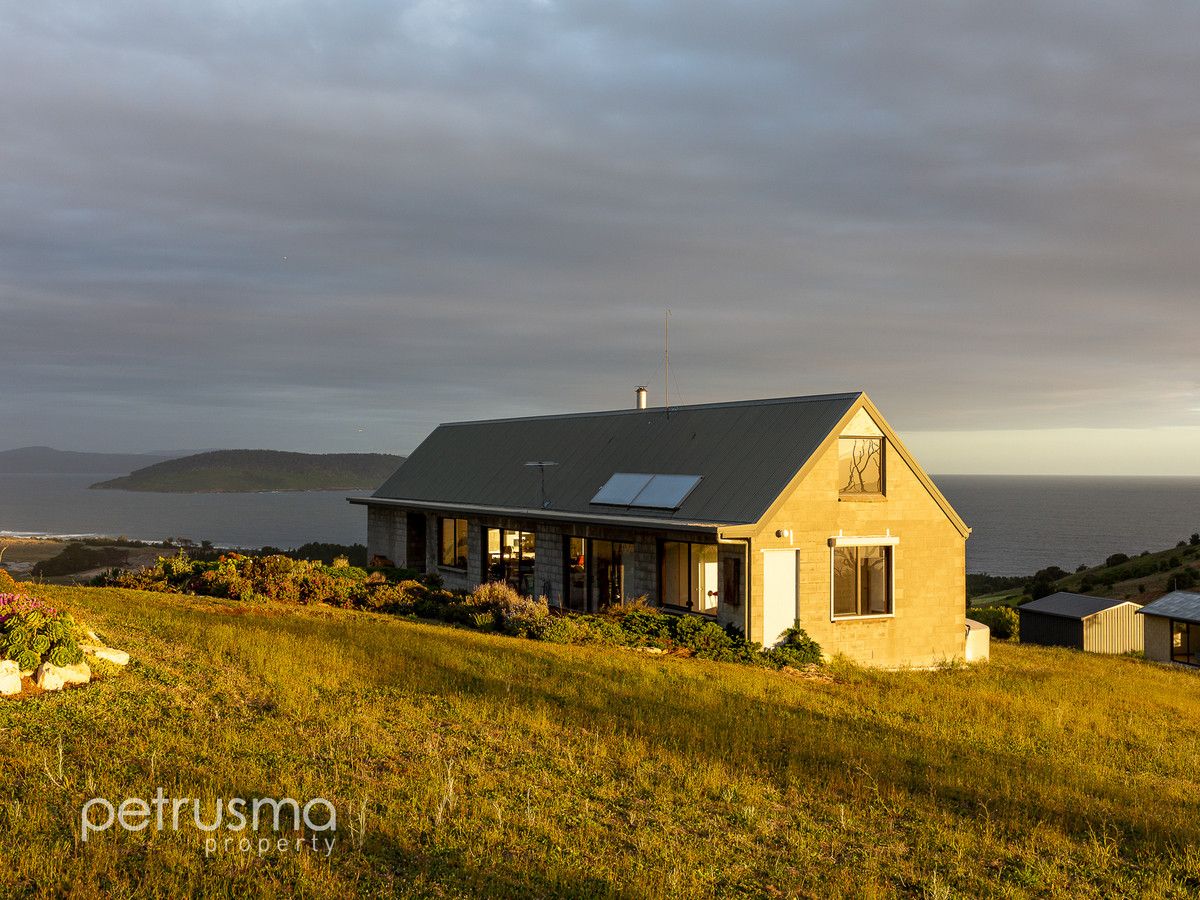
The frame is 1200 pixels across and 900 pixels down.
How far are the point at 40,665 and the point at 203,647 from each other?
347 centimetres

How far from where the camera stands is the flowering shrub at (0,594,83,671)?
11188 millimetres

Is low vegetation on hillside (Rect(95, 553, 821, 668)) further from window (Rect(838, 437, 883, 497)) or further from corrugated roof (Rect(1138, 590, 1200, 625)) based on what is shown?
corrugated roof (Rect(1138, 590, 1200, 625))

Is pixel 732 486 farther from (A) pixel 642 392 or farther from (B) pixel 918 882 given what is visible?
(B) pixel 918 882

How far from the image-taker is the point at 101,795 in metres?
8.05

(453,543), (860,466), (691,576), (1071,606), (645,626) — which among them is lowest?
(1071,606)

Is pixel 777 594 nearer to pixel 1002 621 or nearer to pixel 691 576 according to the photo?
pixel 691 576

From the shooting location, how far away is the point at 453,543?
29.9 metres

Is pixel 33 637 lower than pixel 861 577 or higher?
higher

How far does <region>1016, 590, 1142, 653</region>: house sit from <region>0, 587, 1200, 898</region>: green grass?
2583cm

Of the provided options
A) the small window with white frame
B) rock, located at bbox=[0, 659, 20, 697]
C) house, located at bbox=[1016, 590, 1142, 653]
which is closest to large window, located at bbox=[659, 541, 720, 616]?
the small window with white frame

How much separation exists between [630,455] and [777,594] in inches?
275

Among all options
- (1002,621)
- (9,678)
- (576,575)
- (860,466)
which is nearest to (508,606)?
(576,575)

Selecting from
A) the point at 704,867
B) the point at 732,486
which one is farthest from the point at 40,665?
the point at 732,486

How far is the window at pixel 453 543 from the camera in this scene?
1158 inches
